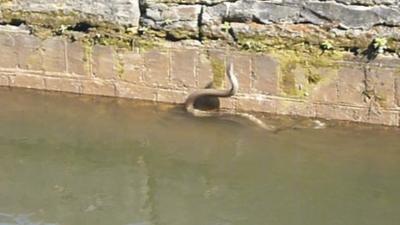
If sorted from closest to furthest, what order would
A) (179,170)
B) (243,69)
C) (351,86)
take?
(179,170)
(351,86)
(243,69)

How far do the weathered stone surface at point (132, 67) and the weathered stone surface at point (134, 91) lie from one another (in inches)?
2.1

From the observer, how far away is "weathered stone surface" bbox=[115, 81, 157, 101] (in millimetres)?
7785

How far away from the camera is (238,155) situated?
6.72 metres

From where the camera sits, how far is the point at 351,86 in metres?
7.18

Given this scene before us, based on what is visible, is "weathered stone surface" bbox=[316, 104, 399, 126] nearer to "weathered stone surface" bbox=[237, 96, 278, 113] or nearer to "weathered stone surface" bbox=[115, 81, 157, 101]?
"weathered stone surface" bbox=[237, 96, 278, 113]

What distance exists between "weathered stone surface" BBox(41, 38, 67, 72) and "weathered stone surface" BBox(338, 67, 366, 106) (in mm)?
2473

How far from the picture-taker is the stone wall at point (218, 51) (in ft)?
23.4

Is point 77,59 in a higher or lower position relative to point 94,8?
lower

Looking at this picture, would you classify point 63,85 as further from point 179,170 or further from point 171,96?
point 179,170

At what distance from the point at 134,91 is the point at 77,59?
23.4 inches

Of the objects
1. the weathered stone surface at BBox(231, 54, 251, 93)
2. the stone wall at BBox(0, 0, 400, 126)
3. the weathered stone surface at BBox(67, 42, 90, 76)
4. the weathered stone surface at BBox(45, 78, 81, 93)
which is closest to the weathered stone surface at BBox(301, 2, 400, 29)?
the stone wall at BBox(0, 0, 400, 126)

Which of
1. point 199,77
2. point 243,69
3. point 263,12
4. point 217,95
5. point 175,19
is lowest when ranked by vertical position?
point 217,95

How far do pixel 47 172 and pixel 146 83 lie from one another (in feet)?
5.35

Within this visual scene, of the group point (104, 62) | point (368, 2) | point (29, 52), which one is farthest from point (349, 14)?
point (29, 52)
